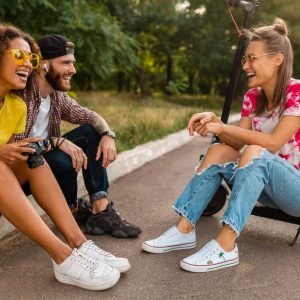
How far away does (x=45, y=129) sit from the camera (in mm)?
A: 3201

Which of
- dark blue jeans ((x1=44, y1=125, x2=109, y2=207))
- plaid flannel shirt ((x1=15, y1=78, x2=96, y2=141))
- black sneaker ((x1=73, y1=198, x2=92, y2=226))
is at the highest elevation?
plaid flannel shirt ((x1=15, y1=78, x2=96, y2=141))

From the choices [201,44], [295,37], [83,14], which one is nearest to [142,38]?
[201,44]

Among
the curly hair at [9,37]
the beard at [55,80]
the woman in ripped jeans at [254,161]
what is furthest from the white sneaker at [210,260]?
the curly hair at [9,37]

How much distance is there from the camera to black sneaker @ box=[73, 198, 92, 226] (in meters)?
3.50

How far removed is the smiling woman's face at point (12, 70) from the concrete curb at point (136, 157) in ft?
3.22

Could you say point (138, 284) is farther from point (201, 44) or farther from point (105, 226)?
point (201, 44)

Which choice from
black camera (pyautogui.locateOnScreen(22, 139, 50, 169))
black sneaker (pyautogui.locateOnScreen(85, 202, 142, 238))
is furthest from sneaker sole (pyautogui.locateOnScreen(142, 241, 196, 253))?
black camera (pyautogui.locateOnScreen(22, 139, 50, 169))

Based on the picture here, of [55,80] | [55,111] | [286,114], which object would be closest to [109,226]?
[55,111]

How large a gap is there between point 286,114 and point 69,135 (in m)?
1.48

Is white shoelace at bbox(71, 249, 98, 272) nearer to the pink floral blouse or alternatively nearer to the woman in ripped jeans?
the woman in ripped jeans

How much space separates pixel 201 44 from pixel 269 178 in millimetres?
20140

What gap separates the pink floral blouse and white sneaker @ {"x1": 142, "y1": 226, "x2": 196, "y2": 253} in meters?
0.82

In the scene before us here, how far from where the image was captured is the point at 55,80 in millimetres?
3141

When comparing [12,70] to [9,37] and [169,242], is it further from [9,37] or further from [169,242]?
[169,242]
